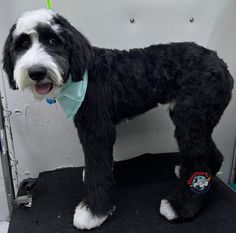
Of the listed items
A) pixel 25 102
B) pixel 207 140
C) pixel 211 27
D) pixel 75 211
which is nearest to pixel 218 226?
pixel 207 140

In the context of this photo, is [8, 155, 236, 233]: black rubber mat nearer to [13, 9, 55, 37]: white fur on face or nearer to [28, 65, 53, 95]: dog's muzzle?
[28, 65, 53, 95]: dog's muzzle

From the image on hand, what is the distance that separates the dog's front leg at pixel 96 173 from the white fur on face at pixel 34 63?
0.26 metres

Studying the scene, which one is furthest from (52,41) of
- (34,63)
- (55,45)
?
(34,63)

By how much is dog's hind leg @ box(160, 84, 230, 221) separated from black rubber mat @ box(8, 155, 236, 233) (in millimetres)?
61

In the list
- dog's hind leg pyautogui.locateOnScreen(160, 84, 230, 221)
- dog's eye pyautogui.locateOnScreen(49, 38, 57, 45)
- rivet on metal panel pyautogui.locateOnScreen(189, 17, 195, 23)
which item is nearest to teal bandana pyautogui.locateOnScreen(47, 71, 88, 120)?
dog's eye pyautogui.locateOnScreen(49, 38, 57, 45)

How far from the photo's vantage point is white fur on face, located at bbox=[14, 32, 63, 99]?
0.95 meters

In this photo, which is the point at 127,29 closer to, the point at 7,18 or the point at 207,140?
the point at 7,18

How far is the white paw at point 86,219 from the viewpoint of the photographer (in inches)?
48.6

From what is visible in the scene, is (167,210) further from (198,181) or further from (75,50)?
(75,50)

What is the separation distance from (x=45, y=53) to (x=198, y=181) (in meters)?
0.75

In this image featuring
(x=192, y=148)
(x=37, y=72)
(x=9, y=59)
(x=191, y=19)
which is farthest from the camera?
(x=191, y=19)

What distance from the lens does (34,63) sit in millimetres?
950

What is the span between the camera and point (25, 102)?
5.23 ft

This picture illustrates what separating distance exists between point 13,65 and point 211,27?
1.02 metres
